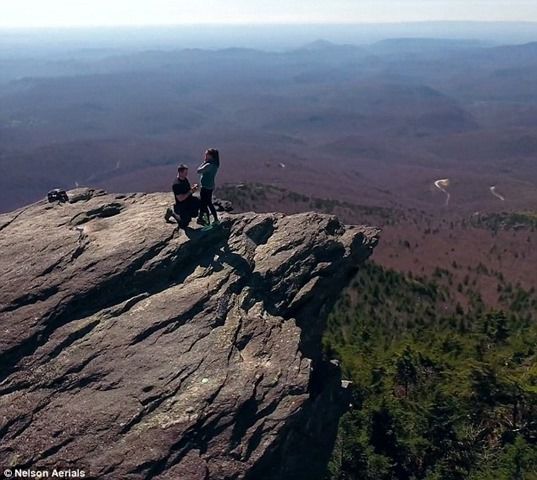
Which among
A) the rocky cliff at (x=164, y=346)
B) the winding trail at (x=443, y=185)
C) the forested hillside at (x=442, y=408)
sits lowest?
the winding trail at (x=443, y=185)

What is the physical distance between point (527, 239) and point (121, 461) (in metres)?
63.4

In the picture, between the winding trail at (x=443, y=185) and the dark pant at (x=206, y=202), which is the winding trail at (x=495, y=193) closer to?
the winding trail at (x=443, y=185)

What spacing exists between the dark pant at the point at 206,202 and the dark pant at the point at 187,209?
9.7 inches

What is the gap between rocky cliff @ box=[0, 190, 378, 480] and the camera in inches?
424

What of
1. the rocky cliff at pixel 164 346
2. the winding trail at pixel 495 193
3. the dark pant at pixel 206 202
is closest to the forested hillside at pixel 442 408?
the rocky cliff at pixel 164 346

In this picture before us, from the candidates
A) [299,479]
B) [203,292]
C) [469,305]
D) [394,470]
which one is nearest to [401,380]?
[394,470]

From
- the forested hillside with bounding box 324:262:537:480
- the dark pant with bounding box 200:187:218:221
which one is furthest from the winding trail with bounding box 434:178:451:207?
the dark pant with bounding box 200:187:218:221

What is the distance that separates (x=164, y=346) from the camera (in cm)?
1262

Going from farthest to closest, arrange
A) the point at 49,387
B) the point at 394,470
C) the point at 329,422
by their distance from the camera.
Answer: the point at 394,470 → the point at 329,422 → the point at 49,387

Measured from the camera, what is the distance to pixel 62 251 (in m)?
14.8

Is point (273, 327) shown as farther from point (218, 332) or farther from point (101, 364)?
point (101, 364)

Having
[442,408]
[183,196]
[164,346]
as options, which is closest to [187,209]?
[183,196]

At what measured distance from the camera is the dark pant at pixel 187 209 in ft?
52.9

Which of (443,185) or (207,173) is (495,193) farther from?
(207,173)
